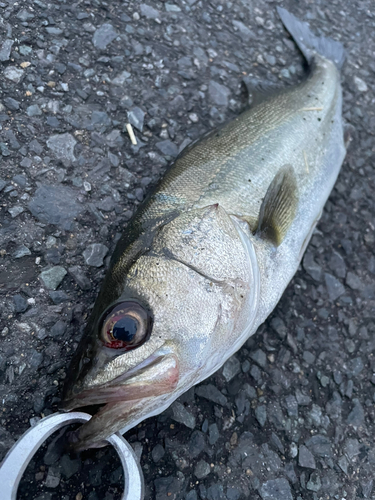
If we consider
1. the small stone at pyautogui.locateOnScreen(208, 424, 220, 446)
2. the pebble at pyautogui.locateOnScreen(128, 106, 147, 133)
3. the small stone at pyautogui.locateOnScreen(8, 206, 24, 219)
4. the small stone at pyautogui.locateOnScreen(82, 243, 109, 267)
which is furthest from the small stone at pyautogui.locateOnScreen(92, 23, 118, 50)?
the small stone at pyautogui.locateOnScreen(208, 424, 220, 446)

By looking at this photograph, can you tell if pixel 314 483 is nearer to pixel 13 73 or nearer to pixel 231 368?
pixel 231 368

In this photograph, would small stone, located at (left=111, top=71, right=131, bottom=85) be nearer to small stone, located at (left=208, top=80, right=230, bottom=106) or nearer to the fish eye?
small stone, located at (left=208, top=80, right=230, bottom=106)

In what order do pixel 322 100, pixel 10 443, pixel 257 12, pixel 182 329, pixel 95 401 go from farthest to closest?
pixel 257 12 → pixel 322 100 → pixel 10 443 → pixel 182 329 → pixel 95 401

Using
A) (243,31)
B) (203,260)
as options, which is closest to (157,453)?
(203,260)

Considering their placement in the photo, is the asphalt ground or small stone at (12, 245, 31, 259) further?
small stone at (12, 245, 31, 259)

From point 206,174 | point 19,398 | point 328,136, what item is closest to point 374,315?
point 328,136

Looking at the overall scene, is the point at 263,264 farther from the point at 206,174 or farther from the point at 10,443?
the point at 10,443
